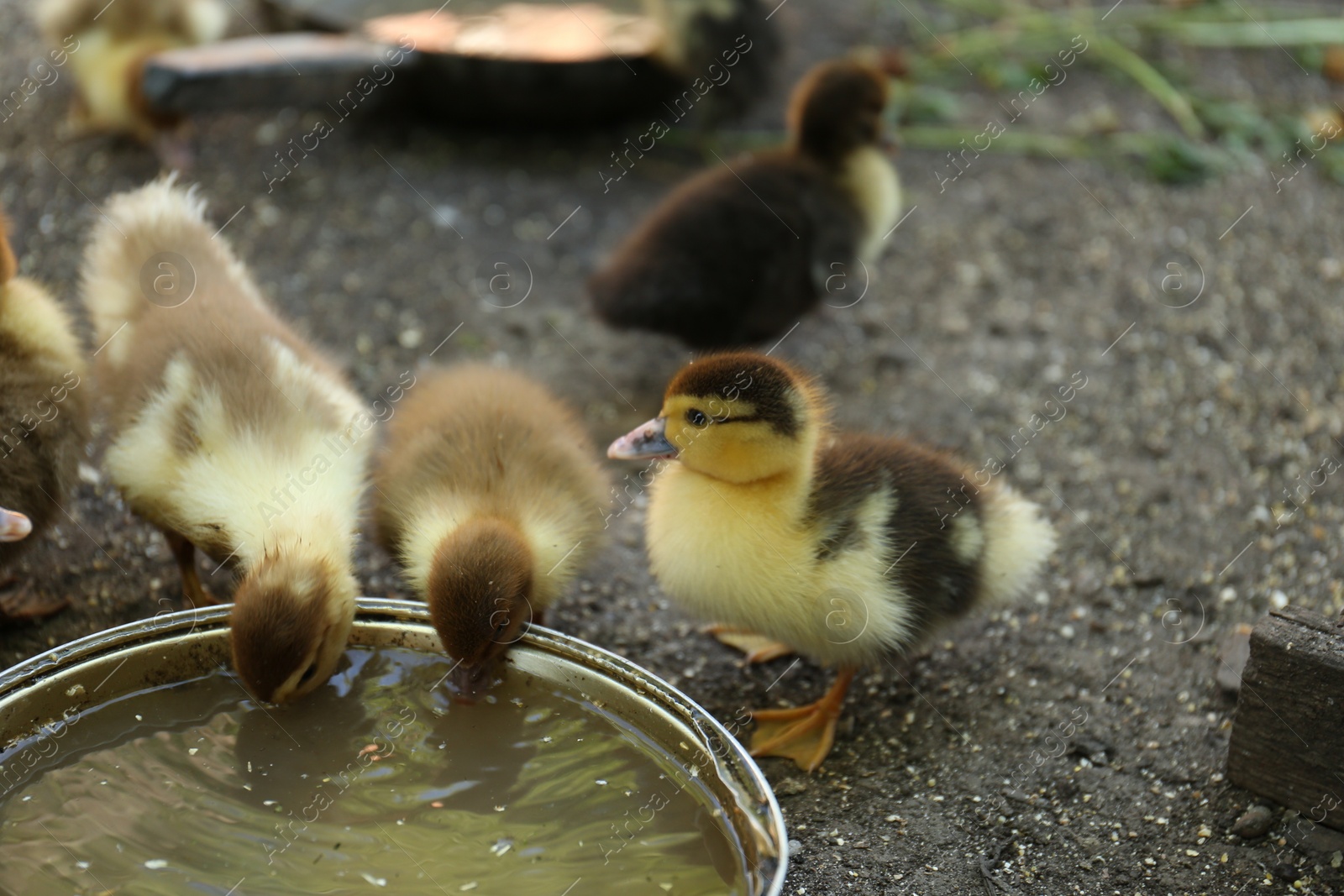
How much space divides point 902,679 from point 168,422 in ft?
5.81

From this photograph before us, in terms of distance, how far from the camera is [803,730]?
260 centimetres

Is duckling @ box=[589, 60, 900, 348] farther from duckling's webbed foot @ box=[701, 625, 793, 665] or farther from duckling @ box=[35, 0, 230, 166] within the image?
duckling @ box=[35, 0, 230, 166]

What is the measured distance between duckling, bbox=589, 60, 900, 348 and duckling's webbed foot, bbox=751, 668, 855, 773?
1.49 m

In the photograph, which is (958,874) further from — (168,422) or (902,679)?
(168,422)

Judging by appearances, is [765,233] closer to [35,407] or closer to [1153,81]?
[35,407]

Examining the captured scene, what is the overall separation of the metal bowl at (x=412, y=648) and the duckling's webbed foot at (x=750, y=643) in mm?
647

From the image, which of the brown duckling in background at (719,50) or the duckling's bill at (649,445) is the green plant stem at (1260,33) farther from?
the duckling's bill at (649,445)

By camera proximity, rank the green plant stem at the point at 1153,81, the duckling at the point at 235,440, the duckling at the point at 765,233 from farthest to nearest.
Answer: the green plant stem at the point at 1153,81 < the duckling at the point at 765,233 < the duckling at the point at 235,440

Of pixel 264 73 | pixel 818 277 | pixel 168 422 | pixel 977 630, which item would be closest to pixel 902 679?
pixel 977 630

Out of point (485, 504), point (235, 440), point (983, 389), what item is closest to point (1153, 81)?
point (983, 389)

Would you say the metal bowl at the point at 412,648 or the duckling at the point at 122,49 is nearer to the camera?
the metal bowl at the point at 412,648

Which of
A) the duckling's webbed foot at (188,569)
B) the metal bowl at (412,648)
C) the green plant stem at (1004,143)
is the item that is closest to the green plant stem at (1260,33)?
the green plant stem at (1004,143)

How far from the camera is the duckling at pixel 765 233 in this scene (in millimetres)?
3729

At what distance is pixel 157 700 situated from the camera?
7.43 ft
